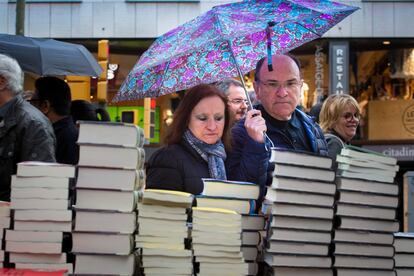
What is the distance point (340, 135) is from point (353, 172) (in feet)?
10.9

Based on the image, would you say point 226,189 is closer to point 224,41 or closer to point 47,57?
point 224,41

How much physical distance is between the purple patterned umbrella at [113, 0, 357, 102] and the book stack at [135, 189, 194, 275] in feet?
4.53

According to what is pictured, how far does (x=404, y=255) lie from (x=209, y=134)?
1281 millimetres

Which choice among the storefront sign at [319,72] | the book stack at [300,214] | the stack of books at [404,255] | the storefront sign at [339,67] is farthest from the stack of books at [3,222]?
the storefront sign at [339,67]

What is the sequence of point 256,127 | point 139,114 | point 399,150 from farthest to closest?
point 399,150 < point 139,114 < point 256,127

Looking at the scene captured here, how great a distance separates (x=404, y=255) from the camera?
3996 mm

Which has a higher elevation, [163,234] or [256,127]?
[256,127]

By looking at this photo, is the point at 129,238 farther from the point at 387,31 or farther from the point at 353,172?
the point at 387,31

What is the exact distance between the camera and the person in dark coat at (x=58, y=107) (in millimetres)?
6762

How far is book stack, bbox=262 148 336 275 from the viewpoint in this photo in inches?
144

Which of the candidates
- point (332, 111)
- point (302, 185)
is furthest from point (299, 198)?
point (332, 111)

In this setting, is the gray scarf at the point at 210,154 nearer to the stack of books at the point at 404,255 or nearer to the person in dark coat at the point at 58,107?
the stack of books at the point at 404,255

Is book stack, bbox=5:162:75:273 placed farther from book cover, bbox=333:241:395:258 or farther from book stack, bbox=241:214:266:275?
book cover, bbox=333:241:395:258

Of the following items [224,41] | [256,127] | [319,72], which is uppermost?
[319,72]
